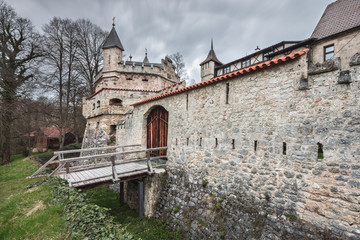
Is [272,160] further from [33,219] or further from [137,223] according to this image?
[33,219]

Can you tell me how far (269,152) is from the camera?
386 centimetres

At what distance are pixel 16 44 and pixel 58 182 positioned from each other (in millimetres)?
14097

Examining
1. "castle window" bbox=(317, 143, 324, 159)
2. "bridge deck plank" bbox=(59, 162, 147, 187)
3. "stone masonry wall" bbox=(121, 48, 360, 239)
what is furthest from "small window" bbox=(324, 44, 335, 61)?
"bridge deck plank" bbox=(59, 162, 147, 187)

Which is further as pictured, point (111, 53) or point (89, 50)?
point (89, 50)

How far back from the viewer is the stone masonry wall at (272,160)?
9.67 ft

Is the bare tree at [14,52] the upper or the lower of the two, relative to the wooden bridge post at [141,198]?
upper

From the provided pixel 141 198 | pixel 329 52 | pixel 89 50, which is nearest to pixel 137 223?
pixel 141 198

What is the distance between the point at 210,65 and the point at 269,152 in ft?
49.3

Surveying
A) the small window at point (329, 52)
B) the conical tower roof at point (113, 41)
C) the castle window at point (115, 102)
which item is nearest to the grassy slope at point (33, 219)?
the castle window at point (115, 102)

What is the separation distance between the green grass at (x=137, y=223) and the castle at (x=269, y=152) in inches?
12.6

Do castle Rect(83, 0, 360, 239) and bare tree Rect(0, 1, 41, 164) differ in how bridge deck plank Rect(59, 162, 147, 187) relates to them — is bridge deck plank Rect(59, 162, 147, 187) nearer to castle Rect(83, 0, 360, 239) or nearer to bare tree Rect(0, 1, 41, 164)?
castle Rect(83, 0, 360, 239)

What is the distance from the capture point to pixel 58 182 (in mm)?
4859

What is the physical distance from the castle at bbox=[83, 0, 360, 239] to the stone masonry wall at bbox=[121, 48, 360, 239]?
2cm

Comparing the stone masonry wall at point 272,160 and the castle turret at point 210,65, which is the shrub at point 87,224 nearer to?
the stone masonry wall at point 272,160
